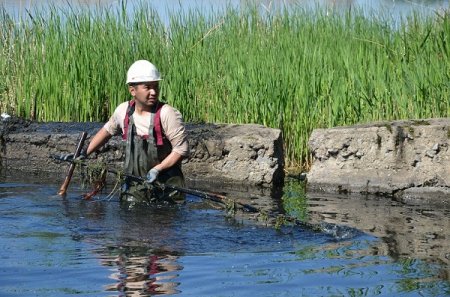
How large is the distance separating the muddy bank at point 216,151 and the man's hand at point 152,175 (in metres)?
2.44

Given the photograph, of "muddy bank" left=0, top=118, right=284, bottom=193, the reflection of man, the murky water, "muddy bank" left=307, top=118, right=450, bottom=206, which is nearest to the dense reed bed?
"muddy bank" left=0, top=118, right=284, bottom=193

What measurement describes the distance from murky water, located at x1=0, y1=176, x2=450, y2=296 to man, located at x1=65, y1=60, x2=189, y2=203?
0.31m

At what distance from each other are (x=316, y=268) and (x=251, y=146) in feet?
13.5

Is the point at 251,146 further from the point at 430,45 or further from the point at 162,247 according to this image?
the point at 162,247

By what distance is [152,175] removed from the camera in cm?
891

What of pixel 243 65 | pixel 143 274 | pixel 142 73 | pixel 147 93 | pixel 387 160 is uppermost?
pixel 243 65

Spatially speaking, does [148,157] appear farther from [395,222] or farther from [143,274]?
[143,274]

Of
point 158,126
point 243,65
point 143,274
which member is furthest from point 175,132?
point 243,65

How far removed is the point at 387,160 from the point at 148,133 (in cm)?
269

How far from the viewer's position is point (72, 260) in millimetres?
7398

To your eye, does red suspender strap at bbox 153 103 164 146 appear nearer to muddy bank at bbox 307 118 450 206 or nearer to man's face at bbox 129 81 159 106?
man's face at bbox 129 81 159 106

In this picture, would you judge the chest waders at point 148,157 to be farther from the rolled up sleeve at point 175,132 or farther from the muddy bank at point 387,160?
the muddy bank at point 387,160


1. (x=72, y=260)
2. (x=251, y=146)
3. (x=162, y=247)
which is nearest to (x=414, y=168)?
(x=251, y=146)

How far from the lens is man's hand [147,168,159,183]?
350 inches
